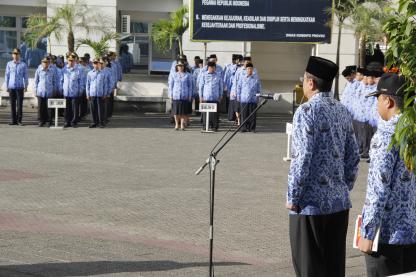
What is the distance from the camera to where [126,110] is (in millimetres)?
30328

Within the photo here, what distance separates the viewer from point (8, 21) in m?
34.0

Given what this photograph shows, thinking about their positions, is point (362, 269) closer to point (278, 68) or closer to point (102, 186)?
point (102, 186)

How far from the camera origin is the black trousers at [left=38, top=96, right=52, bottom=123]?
2467cm

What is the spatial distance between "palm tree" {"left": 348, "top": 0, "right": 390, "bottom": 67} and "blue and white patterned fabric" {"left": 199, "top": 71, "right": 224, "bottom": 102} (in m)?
6.06

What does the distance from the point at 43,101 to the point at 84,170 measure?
8.73 m

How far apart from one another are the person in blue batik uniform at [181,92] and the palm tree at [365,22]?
6.72m

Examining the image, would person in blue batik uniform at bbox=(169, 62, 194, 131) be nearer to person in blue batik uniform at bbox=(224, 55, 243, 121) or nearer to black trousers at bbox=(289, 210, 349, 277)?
person in blue batik uniform at bbox=(224, 55, 243, 121)

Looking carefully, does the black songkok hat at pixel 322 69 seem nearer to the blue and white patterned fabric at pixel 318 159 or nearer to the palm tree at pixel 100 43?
the blue and white patterned fabric at pixel 318 159

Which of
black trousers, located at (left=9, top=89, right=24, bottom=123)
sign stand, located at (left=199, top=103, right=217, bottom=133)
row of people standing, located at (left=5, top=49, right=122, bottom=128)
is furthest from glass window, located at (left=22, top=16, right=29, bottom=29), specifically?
sign stand, located at (left=199, top=103, right=217, bottom=133)

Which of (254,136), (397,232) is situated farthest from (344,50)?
(397,232)

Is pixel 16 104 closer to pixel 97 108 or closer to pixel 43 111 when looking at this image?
pixel 43 111

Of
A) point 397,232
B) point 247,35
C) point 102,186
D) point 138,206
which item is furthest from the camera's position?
point 247,35

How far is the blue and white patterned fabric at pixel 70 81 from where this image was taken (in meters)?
25.0

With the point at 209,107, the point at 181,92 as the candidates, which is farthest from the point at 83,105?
the point at 209,107
